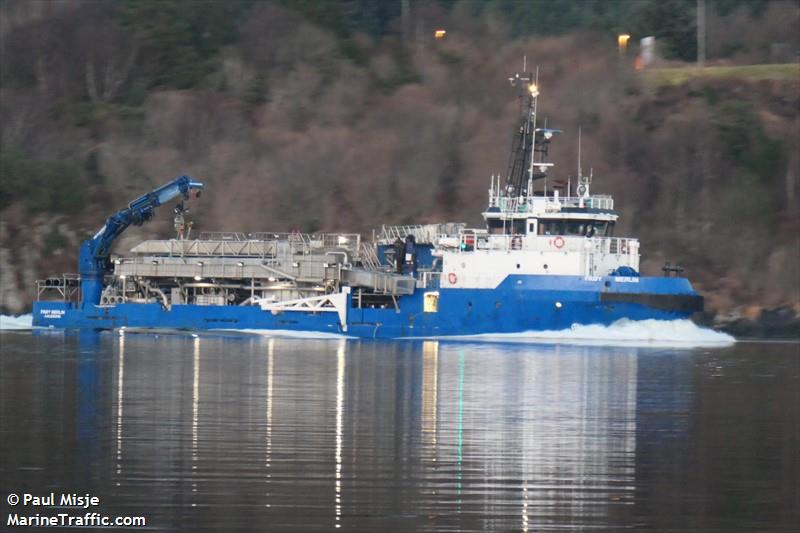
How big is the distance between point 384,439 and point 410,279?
80.5 feet

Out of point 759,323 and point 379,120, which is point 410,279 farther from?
point 379,120

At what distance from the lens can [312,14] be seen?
305 feet

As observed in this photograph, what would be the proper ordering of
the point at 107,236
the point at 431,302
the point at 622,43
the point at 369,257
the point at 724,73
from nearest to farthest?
1. the point at 431,302
2. the point at 369,257
3. the point at 107,236
4. the point at 724,73
5. the point at 622,43

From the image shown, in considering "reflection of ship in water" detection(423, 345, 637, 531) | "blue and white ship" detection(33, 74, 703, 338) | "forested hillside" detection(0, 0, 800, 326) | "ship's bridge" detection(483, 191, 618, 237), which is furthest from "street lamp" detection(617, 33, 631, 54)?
"reflection of ship in water" detection(423, 345, 637, 531)

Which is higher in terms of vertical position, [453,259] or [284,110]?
[284,110]

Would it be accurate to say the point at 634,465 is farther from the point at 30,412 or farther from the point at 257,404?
the point at 30,412

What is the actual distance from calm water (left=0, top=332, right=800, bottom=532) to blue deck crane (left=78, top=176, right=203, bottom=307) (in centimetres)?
1416

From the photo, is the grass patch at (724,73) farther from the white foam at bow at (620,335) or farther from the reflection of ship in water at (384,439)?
the reflection of ship in water at (384,439)

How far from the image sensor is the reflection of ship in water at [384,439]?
18438mm

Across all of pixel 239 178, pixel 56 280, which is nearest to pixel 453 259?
pixel 56 280

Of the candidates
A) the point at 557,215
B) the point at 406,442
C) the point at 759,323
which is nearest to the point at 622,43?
the point at 759,323

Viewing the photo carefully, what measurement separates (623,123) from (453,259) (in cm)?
3261

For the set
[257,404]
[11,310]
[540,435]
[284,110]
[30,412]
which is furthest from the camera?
[284,110]

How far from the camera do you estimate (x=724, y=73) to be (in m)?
83.9
